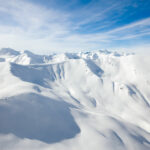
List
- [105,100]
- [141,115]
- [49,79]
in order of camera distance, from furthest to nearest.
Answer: [49,79] < [105,100] < [141,115]

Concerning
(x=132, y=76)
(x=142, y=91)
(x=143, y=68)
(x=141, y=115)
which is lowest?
(x=141, y=115)

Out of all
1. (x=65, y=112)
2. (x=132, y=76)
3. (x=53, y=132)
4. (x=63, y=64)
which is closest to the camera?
(x=53, y=132)

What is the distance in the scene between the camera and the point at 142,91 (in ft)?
464

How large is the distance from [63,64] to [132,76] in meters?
104

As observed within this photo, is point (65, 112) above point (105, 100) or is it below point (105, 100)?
above

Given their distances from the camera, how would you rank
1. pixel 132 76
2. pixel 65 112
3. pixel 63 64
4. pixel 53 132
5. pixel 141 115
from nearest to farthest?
pixel 53 132
pixel 65 112
pixel 141 115
pixel 132 76
pixel 63 64

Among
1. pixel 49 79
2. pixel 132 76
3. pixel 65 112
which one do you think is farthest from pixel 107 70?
pixel 65 112

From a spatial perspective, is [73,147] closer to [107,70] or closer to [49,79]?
[49,79]

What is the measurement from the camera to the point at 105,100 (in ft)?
417

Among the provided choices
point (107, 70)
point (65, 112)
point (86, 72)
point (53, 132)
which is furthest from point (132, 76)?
point (53, 132)

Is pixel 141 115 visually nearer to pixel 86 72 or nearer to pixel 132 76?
pixel 132 76

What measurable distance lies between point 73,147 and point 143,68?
175 meters

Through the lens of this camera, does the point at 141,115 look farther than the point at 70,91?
No

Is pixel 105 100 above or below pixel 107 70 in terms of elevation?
below
